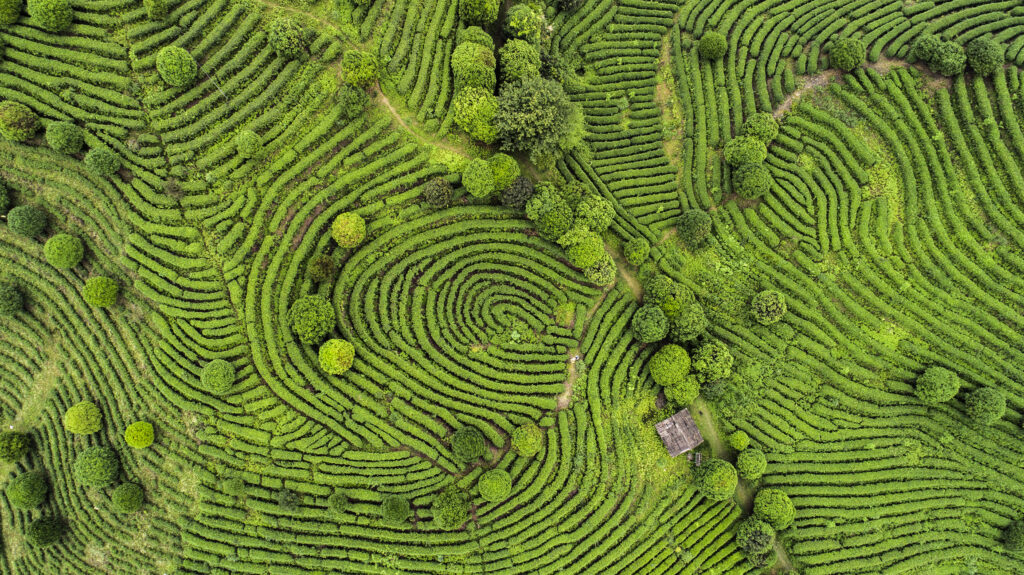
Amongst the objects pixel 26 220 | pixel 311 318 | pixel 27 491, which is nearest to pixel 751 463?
pixel 311 318

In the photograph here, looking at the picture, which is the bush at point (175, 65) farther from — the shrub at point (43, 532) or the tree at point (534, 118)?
the shrub at point (43, 532)

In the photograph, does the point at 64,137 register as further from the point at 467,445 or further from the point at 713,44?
the point at 713,44

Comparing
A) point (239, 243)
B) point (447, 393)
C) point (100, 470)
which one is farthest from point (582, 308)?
point (100, 470)

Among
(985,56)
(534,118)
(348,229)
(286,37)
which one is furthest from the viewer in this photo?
(985,56)

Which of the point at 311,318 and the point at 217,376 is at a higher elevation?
the point at 311,318

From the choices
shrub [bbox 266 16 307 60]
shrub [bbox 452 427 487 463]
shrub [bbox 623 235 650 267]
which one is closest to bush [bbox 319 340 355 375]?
shrub [bbox 452 427 487 463]

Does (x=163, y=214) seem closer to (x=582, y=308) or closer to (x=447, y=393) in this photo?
(x=447, y=393)
